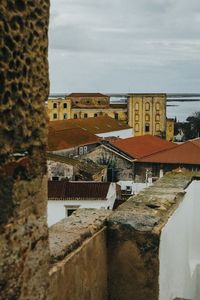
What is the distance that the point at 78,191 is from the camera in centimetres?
2084

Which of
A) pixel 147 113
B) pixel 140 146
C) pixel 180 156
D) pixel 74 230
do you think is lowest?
pixel 74 230

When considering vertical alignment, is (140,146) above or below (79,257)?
above

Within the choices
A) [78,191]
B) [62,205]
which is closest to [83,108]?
[78,191]

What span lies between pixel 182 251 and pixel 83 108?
220ft

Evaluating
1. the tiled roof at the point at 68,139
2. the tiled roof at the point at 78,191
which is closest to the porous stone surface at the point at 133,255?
the tiled roof at the point at 78,191

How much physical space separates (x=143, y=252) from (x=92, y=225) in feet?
1.22

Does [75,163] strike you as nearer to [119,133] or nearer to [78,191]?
[78,191]

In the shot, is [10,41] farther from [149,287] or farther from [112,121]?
[112,121]

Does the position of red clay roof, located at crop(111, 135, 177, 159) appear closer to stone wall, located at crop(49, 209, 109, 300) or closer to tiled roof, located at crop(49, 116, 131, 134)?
tiled roof, located at crop(49, 116, 131, 134)

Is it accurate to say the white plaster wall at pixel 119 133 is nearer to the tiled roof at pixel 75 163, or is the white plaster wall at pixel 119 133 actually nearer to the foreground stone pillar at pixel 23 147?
the tiled roof at pixel 75 163

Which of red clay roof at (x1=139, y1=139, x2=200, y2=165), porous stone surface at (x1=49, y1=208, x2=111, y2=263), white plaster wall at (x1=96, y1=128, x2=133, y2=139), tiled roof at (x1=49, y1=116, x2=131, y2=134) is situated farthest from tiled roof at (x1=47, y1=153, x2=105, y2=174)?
porous stone surface at (x1=49, y1=208, x2=111, y2=263)

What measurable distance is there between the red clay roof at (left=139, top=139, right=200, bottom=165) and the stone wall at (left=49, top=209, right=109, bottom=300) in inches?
1123

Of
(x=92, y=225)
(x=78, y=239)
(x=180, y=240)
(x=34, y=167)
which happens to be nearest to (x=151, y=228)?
(x=92, y=225)

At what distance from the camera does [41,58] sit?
2121mm
